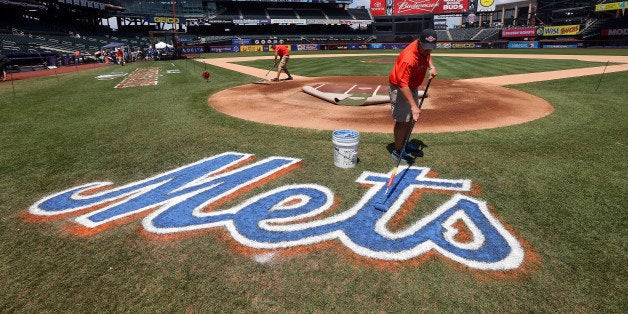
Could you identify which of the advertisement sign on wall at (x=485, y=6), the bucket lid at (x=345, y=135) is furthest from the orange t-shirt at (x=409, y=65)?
the advertisement sign on wall at (x=485, y=6)

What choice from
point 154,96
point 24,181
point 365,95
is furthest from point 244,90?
point 24,181

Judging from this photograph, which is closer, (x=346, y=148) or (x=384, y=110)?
(x=346, y=148)

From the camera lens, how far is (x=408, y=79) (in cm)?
550

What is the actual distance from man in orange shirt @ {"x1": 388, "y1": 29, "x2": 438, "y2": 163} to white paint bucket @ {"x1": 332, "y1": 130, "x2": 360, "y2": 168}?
31.8 inches

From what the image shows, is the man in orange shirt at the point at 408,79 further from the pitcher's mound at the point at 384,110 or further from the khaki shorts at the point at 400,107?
the pitcher's mound at the point at 384,110

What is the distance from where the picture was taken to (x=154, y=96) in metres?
13.8

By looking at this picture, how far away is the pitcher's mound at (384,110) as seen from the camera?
8688 mm

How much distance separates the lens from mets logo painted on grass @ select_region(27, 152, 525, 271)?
368 centimetres

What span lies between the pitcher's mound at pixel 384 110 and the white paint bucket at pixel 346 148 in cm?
252

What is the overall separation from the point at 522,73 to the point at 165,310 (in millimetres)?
23520

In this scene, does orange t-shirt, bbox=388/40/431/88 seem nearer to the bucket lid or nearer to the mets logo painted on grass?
the bucket lid

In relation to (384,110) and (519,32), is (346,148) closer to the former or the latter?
(384,110)

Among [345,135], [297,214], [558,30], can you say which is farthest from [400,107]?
[558,30]

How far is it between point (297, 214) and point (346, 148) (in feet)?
5.68
